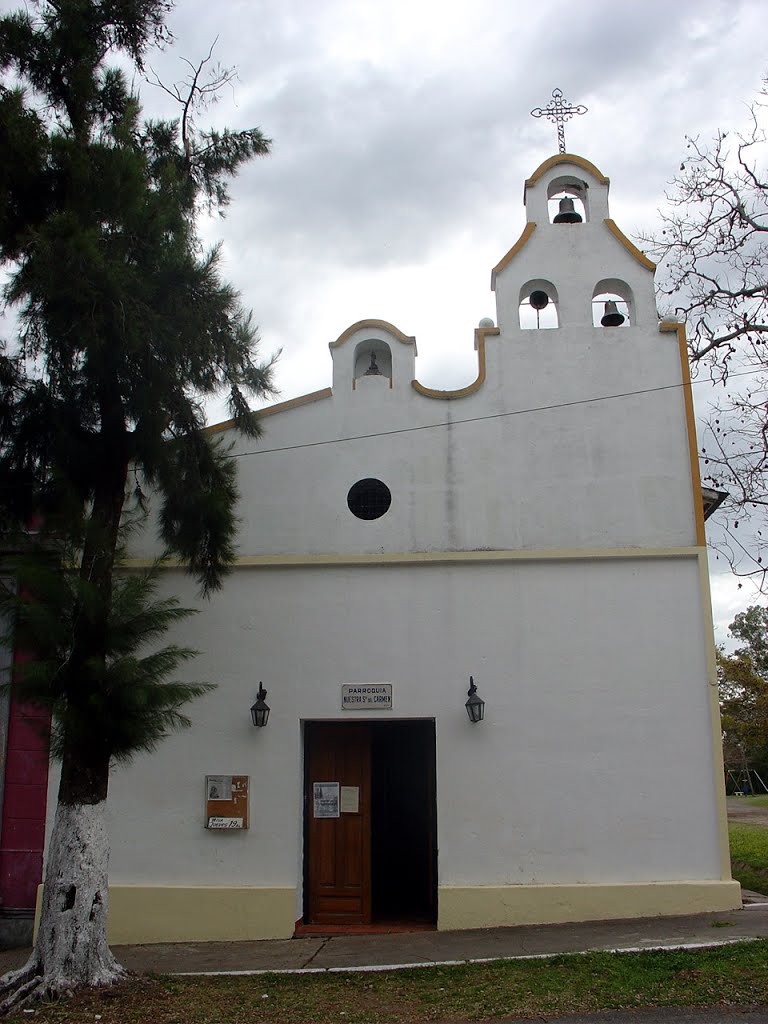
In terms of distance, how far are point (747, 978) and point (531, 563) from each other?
4.93 m

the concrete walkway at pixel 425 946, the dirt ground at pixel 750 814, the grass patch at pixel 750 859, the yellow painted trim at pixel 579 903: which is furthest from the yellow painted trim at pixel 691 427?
the dirt ground at pixel 750 814

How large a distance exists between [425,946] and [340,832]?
6.49 feet

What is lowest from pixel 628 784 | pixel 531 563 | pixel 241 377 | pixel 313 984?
pixel 313 984

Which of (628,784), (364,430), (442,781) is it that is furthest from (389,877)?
(364,430)

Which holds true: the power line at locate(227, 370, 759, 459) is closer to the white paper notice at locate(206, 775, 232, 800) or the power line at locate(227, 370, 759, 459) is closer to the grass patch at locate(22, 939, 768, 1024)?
the white paper notice at locate(206, 775, 232, 800)

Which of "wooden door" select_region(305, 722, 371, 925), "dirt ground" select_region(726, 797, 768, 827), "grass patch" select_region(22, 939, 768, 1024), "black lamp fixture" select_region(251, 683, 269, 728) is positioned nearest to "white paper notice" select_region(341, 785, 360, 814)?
"wooden door" select_region(305, 722, 371, 925)

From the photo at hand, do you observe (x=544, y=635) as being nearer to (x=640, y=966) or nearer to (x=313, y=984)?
(x=640, y=966)

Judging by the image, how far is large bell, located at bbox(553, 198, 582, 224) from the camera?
12.0m

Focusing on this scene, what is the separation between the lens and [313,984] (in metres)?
7.65

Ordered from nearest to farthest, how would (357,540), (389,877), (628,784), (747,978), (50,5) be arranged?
1. (747,978)
2. (50,5)
3. (628,784)
4. (357,540)
5. (389,877)

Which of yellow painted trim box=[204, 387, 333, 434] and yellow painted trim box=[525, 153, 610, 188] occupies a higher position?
yellow painted trim box=[525, 153, 610, 188]

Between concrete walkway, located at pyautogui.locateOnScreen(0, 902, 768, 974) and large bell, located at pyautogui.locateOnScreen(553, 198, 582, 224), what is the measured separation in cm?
846

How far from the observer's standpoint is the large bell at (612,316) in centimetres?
1162

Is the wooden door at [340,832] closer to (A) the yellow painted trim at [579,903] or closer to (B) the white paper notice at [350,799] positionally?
(B) the white paper notice at [350,799]
